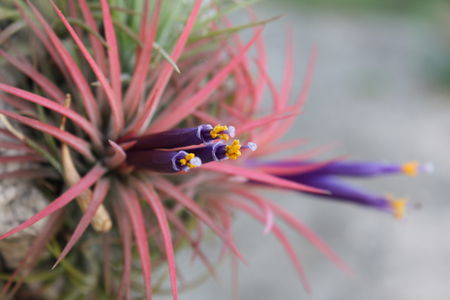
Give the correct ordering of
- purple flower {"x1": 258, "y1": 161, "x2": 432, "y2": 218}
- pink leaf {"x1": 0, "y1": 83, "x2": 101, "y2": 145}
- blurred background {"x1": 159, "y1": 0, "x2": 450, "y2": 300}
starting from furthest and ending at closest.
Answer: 1. blurred background {"x1": 159, "y1": 0, "x2": 450, "y2": 300}
2. purple flower {"x1": 258, "y1": 161, "x2": 432, "y2": 218}
3. pink leaf {"x1": 0, "y1": 83, "x2": 101, "y2": 145}

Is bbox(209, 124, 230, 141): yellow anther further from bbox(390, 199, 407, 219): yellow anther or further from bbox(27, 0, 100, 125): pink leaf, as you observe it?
bbox(390, 199, 407, 219): yellow anther

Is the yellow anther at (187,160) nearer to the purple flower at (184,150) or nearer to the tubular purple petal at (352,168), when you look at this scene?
the purple flower at (184,150)

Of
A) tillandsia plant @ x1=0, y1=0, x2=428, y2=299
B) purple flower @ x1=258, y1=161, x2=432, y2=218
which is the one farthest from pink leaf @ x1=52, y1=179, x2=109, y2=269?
purple flower @ x1=258, y1=161, x2=432, y2=218

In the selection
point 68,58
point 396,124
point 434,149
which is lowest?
point 434,149

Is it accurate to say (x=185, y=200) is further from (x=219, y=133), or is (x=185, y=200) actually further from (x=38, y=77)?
(x=38, y=77)

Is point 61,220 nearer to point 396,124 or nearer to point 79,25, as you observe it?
point 79,25

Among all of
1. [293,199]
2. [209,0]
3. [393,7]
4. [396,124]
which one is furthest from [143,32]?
[393,7]
